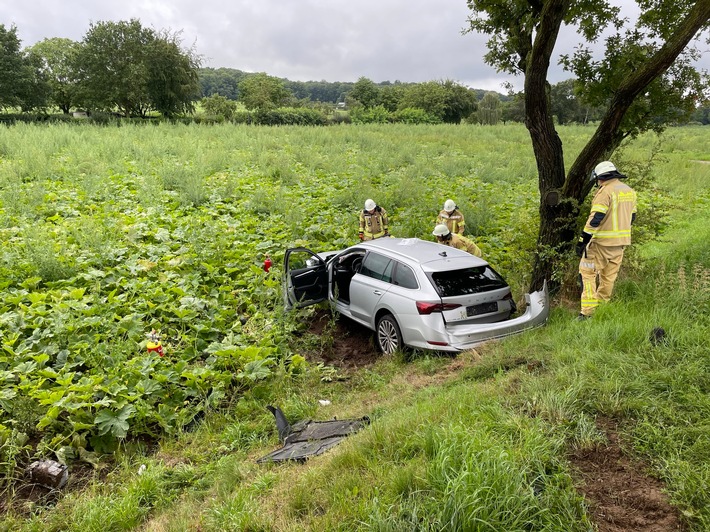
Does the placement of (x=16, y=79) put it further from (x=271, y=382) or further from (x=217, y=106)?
(x=271, y=382)

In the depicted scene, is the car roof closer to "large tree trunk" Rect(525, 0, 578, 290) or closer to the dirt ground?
"large tree trunk" Rect(525, 0, 578, 290)

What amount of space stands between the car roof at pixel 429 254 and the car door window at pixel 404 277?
0.15m

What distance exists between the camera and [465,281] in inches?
249

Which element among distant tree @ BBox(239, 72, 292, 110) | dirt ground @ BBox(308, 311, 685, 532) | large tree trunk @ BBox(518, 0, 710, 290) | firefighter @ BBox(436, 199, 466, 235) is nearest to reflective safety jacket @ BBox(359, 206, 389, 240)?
firefighter @ BBox(436, 199, 466, 235)

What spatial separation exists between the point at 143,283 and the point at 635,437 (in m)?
7.47

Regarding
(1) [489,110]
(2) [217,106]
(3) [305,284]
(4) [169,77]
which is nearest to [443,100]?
(1) [489,110]

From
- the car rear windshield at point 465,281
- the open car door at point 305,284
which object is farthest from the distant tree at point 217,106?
the car rear windshield at point 465,281

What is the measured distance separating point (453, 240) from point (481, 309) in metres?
2.60

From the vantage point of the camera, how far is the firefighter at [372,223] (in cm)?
990

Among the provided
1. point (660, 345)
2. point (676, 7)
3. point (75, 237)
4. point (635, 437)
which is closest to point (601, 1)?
point (676, 7)

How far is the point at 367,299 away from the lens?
714 cm

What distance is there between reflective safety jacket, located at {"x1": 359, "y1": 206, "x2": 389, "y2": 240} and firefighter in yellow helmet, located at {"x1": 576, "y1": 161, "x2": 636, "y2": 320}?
14.8 ft

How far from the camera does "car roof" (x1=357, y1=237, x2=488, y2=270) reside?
6.38 meters

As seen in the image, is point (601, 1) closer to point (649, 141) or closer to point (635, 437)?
point (635, 437)
